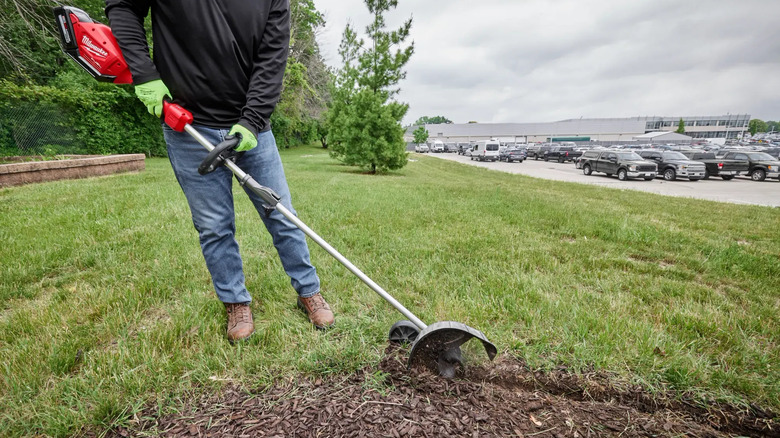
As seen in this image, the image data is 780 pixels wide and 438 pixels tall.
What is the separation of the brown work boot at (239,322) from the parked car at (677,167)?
21.0 metres

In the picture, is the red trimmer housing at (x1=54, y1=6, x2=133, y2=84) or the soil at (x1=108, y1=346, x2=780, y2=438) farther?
the red trimmer housing at (x1=54, y1=6, x2=133, y2=84)

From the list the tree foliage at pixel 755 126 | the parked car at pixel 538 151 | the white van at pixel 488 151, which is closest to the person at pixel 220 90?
the white van at pixel 488 151

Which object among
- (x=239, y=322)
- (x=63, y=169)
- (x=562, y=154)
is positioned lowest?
(x=239, y=322)

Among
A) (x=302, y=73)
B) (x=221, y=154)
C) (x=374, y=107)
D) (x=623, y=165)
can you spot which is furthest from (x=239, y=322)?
(x=623, y=165)

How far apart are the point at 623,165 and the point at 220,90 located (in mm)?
19616

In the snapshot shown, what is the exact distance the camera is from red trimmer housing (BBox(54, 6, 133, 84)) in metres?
1.72

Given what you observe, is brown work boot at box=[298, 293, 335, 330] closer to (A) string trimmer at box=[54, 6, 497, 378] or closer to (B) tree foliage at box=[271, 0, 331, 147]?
(A) string trimmer at box=[54, 6, 497, 378]

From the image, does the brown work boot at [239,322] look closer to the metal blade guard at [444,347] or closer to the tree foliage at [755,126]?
the metal blade guard at [444,347]

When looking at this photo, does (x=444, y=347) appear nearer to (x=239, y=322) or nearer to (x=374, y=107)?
(x=239, y=322)

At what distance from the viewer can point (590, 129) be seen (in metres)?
82.9

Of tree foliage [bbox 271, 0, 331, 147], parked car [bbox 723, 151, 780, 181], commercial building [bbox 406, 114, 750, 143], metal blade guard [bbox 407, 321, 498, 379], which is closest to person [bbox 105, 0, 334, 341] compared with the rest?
metal blade guard [bbox 407, 321, 498, 379]

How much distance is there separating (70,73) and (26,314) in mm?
16927

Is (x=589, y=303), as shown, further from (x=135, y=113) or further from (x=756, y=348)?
(x=135, y=113)

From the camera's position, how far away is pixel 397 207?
5.68m
